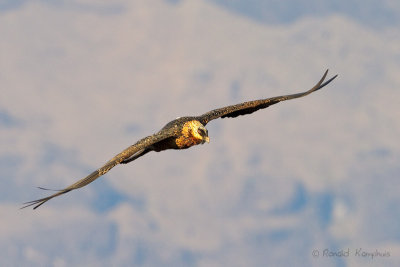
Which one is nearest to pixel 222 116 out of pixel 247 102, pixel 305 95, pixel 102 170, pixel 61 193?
pixel 247 102

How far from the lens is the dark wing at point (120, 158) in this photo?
2715 cm

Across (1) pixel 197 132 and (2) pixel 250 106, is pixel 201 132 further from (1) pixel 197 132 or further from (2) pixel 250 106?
(2) pixel 250 106

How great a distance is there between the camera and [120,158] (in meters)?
30.3

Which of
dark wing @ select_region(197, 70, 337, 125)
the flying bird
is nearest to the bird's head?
the flying bird

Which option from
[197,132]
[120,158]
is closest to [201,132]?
[197,132]

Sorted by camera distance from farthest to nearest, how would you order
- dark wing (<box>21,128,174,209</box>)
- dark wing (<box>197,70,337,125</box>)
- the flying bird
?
dark wing (<box>197,70,337,125</box>)
the flying bird
dark wing (<box>21,128,174,209</box>)

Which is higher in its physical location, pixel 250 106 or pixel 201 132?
pixel 250 106

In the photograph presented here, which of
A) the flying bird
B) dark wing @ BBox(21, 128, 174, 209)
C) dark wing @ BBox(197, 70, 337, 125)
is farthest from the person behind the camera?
dark wing @ BBox(197, 70, 337, 125)

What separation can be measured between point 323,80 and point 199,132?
863 centimetres

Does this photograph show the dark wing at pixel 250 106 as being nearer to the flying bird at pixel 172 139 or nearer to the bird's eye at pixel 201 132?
the flying bird at pixel 172 139

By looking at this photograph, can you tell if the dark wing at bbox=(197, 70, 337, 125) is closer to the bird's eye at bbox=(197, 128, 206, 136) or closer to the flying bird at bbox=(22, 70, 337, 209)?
the flying bird at bbox=(22, 70, 337, 209)

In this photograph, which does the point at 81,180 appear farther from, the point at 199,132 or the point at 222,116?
the point at 222,116

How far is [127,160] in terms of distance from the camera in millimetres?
32438

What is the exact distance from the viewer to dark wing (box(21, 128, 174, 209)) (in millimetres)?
27147
